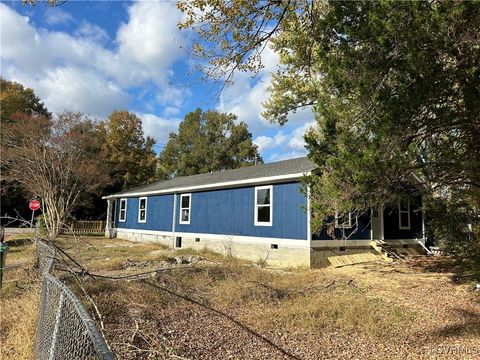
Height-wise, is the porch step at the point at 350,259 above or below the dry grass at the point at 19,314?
above

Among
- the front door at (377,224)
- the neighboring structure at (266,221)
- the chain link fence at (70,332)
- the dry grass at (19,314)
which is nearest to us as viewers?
the chain link fence at (70,332)

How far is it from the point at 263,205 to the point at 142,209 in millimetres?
11270

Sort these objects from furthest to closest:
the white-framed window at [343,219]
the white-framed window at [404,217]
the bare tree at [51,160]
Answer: the bare tree at [51,160], the white-framed window at [404,217], the white-framed window at [343,219]

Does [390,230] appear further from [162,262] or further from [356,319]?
[356,319]

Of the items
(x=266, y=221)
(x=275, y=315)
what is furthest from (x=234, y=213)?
(x=275, y=315)

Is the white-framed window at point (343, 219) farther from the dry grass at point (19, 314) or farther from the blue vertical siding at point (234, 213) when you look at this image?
the dry grass at point (19, 314)

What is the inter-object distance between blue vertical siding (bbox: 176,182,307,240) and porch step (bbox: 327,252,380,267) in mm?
1161

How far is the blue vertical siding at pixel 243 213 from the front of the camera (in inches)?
500

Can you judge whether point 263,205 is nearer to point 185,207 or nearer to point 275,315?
point 185,207

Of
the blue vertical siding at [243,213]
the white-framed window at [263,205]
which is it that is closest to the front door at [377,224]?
the blue vertical siding at [243,213]

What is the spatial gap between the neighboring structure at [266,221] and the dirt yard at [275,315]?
2.55 meters

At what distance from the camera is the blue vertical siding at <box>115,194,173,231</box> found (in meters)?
20.1

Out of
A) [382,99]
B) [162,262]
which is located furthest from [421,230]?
[382,99]

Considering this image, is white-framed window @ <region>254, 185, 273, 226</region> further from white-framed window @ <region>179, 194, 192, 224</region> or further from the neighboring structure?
white-framed window @ <region>179, 194, 192, 224</region>
